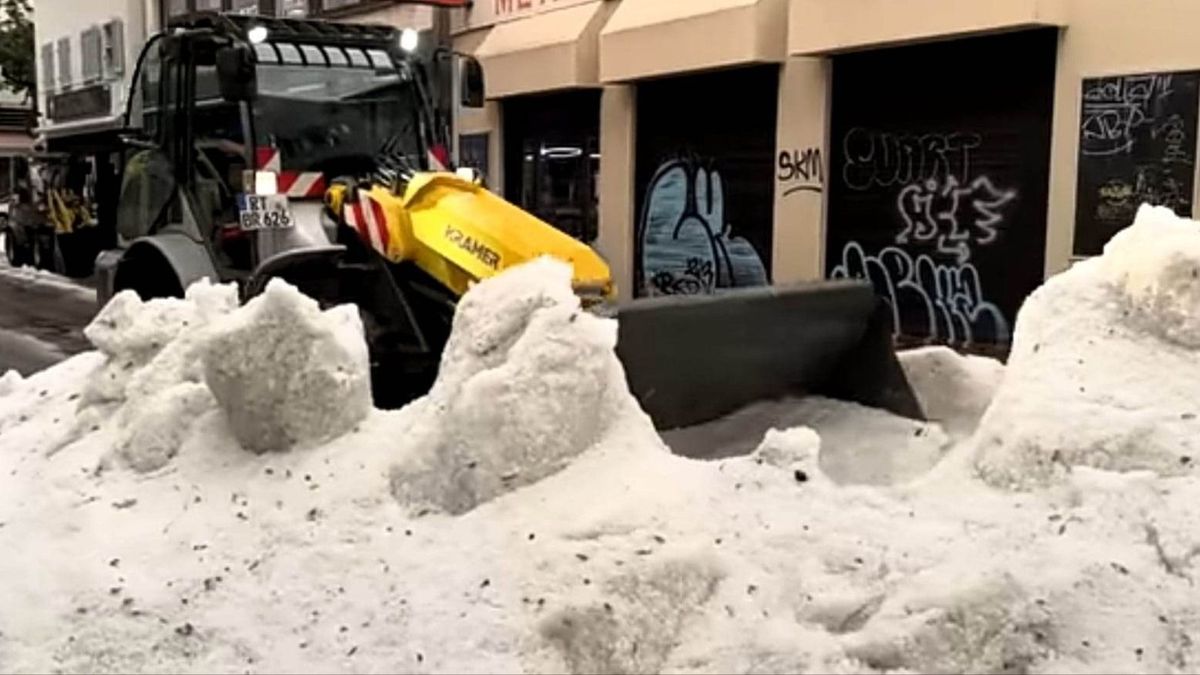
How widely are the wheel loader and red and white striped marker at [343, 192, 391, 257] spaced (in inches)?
0.5

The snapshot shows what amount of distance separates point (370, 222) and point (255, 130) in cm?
115

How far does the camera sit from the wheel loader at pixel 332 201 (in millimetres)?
7758

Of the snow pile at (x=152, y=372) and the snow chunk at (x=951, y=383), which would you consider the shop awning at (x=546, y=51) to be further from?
the snow pile at (x=152, y=372)

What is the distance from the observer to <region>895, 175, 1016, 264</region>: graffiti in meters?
12.1

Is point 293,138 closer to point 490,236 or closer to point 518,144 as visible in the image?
point 490,236

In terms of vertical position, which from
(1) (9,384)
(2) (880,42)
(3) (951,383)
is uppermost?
(2) (880,42)

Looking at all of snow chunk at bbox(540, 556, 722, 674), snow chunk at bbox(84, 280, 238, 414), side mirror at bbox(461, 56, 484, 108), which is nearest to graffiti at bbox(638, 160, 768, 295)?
side mirror at bbox(461, 56, 484, 108)

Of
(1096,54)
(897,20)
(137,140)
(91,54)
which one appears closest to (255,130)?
(137,140)

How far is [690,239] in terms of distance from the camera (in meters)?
16.1

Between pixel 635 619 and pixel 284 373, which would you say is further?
pixel 284 373

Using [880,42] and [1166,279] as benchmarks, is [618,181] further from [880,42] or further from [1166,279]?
[1166,279]

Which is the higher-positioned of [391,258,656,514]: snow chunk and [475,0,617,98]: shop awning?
[475,0,617,98]: shop awning

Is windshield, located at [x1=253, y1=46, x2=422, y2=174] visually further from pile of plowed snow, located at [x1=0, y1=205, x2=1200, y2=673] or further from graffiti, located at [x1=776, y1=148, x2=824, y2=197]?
graffiti, located at [x1=776, y1=148, x2=824, y2=197]

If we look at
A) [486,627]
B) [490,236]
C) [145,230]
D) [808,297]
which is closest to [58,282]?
[145,230]
